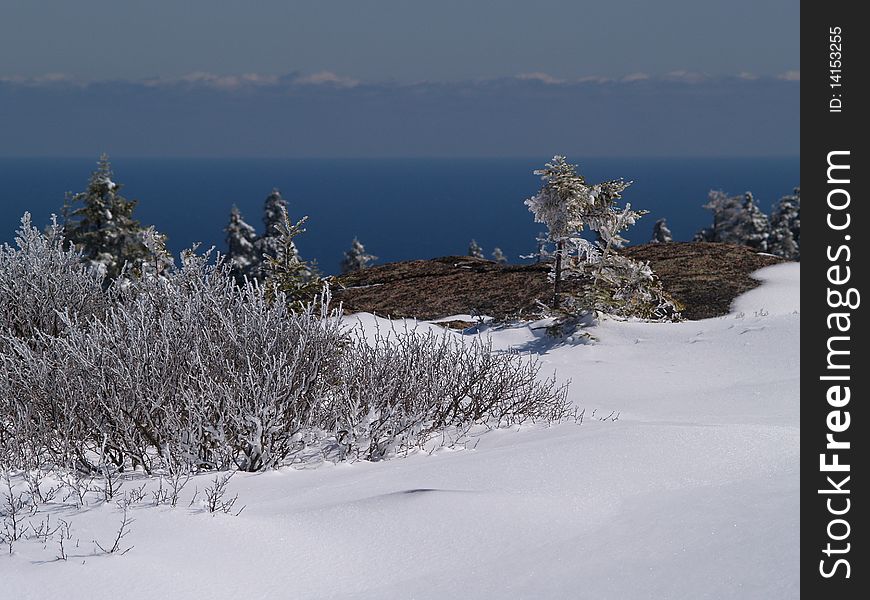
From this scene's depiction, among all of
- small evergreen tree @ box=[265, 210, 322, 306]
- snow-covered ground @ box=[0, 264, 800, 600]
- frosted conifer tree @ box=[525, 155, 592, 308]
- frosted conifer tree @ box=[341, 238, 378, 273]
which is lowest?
frosted conifer tree @ box=[341, 238, 378, 273]

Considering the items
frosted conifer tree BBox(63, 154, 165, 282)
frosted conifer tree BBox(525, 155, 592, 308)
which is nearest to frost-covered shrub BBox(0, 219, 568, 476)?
frosted conifer tree BBox(525, 155, 592, 308)

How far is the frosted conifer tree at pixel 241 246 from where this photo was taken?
116 ft

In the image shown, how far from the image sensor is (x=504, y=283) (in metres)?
21.5

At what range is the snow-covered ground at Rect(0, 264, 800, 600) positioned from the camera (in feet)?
11.5

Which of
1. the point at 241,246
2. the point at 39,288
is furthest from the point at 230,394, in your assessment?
the point at 241,246

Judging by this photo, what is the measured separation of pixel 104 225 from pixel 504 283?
13.5 metres

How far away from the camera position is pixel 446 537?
158 inches

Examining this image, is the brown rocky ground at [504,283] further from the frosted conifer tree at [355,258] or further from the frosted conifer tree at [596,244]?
the frosted conifer tree at [355,258]

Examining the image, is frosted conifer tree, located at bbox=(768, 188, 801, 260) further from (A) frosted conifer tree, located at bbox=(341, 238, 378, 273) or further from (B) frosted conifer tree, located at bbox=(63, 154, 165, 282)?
(B) frosted conifer tree, located at bbox=(63, 154, 165, 282)

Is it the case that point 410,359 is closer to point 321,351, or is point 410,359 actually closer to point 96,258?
point 321,351

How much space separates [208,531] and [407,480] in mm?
1367
